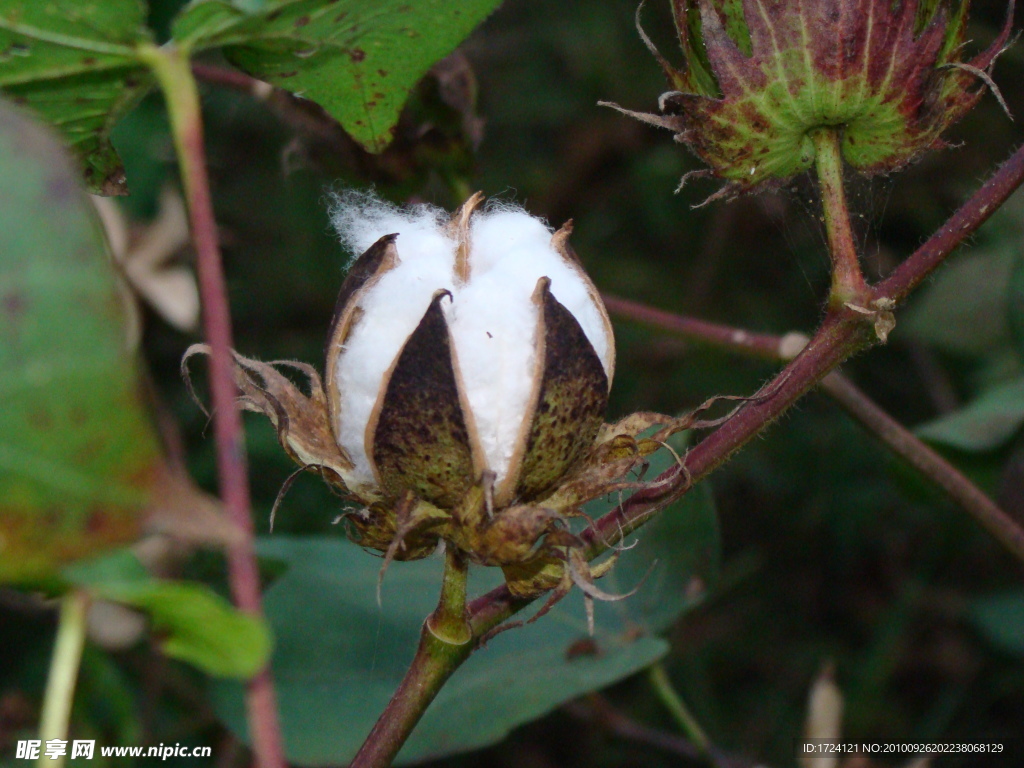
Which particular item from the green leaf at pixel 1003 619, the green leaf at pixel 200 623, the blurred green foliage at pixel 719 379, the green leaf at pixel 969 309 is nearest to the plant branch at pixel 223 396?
the green leaf at pixel 200 623

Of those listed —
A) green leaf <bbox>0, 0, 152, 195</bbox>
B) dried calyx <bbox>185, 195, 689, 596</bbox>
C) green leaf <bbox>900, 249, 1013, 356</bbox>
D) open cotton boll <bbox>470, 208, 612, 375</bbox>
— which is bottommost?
dried calyx <bbox>185, 195, 689, 596</bbox>

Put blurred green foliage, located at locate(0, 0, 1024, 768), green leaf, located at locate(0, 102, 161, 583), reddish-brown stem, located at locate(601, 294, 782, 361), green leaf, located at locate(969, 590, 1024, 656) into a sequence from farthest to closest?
blurred green foliage, located at locate(0, 0, 1024, 768) < green leaf, located at locate(969, 590, 1024, 656) < reddish-brown stem, located at locate(601, 294, 782, 361) < green leaf, located at locate(0, 102, 161, 583)

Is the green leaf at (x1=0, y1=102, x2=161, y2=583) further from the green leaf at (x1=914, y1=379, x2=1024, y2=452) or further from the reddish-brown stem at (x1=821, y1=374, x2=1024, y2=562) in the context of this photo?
the green leaf at (x1=914, y1=379, x2=1024, y2=452)

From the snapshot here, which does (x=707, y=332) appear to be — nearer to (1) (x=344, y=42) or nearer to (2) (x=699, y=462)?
(2) (x=699, y=462)

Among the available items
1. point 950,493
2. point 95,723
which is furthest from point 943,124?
point 95,723

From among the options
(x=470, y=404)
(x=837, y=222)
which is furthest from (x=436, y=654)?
(x=837, y=222)

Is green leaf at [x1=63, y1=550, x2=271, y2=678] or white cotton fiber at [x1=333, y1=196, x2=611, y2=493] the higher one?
white cotton fiber at [x1=333, y1=196, x2=611, y2=493]

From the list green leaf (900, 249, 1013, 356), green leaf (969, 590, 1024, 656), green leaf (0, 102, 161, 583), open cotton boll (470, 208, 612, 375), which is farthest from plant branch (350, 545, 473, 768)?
green leaf (900, 249, 1013, 356)
